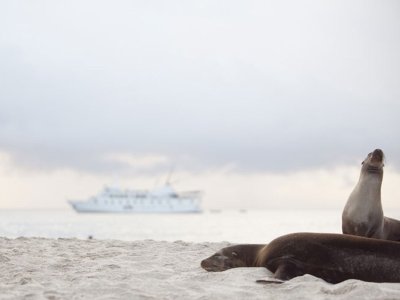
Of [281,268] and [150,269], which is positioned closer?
[281,268]

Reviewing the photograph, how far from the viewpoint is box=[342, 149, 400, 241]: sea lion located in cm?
767

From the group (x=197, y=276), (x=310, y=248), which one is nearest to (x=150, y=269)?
(x=197, y=276)

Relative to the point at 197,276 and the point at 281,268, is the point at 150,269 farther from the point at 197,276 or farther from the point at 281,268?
the point at 281,268

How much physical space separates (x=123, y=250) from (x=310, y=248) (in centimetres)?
385

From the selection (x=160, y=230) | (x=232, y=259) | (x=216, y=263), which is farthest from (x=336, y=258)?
(x=160, y=230)

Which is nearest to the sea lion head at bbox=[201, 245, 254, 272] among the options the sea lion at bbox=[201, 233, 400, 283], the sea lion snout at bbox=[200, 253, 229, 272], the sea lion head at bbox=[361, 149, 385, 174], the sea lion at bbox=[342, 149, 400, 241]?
the sea lion snout at bbox=[200, 253, 229, 272]

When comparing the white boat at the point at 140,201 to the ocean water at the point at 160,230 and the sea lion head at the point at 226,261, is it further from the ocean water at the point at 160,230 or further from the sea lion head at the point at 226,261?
the sea lion head at the point at 226,261

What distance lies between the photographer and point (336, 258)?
5898 millimetres

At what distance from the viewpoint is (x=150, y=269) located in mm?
6746

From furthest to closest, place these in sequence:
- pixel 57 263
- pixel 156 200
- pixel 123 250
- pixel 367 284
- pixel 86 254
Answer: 1. pixel 156 200
2. pixel 123 250
3. pixel 86 254
4. pixel 57 263
5. pixel 367 284

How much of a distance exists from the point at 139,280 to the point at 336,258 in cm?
201

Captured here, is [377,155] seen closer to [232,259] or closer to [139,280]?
[232,259]

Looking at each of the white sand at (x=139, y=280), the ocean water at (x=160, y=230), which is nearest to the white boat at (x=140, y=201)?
the ocean water at (x=160, y=230)

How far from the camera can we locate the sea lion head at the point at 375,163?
305 inches
